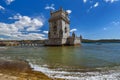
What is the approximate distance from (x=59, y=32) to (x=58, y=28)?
8.97 feet

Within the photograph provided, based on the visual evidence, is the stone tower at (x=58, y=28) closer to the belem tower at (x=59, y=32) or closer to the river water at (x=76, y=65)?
the belem tower at (x=59, y=32)

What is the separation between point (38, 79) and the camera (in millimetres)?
9781

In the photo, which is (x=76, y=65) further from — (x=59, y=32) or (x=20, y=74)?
(x=59, y=32)

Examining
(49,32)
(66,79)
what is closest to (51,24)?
(49,32)

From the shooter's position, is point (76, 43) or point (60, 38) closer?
point (60, 38)

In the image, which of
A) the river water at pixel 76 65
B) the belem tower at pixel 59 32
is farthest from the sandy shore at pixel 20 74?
the belem tower at pixel 59 32

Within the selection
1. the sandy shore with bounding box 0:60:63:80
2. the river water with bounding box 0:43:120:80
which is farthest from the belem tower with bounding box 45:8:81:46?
the sandy shore with bounding box 0:60:63:80

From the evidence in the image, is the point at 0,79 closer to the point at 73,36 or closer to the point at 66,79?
the point at 66,79

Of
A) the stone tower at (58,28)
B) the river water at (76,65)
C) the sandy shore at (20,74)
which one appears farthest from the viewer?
the stone tower at (58,28)

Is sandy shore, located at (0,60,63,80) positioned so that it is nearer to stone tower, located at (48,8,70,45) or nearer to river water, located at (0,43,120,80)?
river water, located at (0,43,120,80)

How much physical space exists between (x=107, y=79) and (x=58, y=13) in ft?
215

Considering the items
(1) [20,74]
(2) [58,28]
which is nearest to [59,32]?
(2) [58,28]

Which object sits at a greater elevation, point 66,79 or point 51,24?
point 51,24

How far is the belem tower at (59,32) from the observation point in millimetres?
68375
